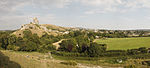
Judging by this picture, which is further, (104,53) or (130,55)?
(104,53)

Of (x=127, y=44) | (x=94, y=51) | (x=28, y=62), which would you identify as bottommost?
(x=127, y=44)

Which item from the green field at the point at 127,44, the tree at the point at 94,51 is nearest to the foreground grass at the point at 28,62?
the tree at the point at 94,51

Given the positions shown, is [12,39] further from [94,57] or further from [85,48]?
[94,57]

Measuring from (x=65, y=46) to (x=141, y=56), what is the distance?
37126 mm

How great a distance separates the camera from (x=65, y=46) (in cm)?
6531

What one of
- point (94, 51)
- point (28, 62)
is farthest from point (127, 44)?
point (28, 62)

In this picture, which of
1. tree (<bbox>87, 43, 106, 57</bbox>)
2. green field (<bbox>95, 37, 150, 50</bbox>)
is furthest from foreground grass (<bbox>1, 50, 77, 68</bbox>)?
green field (<bbox>95, 37, 150, 50</bbox>)

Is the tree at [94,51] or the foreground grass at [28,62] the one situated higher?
the foreground grass at [28,62]

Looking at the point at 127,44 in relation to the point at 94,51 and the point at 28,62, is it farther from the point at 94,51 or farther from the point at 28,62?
the point at 28,62

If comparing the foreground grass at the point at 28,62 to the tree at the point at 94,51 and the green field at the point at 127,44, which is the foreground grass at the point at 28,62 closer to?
the tree at the point at 94,51

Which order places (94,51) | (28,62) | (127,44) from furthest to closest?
(127,44), (94,51), (28,62)

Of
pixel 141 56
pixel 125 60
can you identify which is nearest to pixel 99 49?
pixel 125 60

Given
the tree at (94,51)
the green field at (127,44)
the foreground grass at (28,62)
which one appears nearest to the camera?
the foreground grass at (28,62)

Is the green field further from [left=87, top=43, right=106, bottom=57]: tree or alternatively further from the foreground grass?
the foreground grass
